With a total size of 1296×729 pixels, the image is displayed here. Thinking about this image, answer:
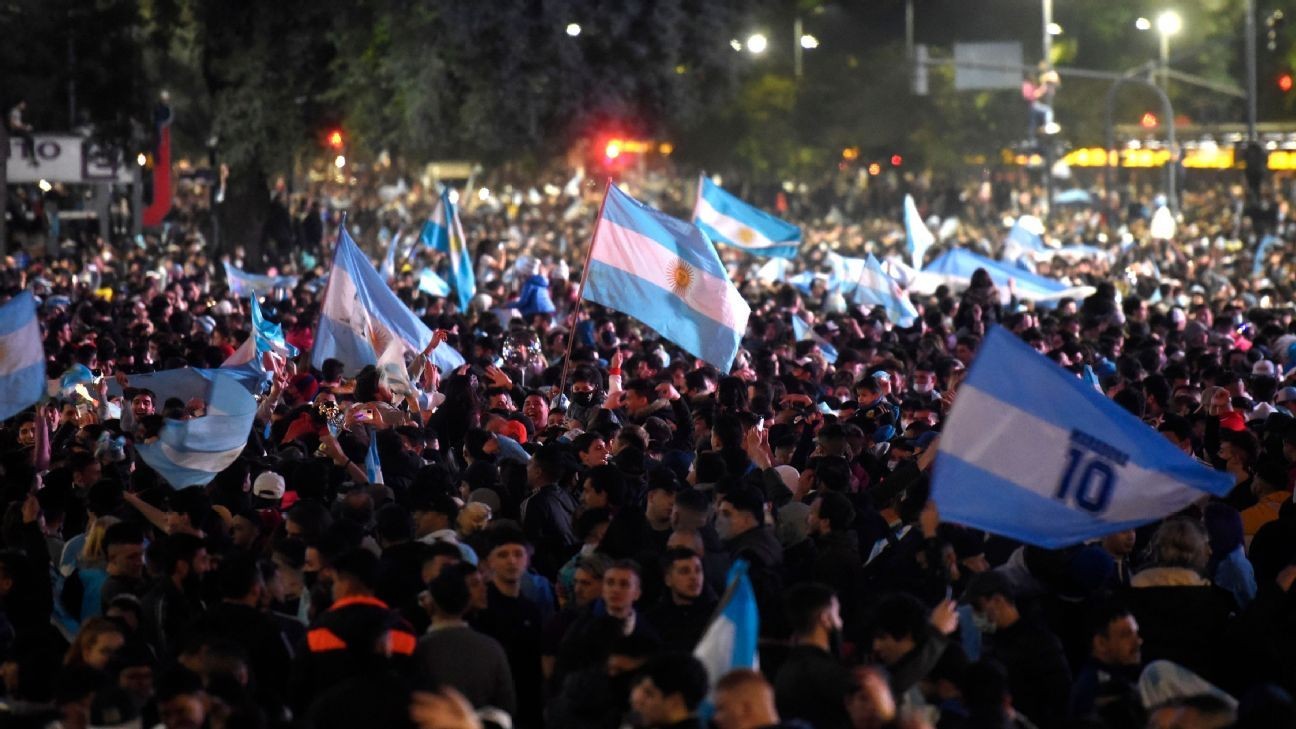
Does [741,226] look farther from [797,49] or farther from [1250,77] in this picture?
[797,49]

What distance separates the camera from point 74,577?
8727 mm

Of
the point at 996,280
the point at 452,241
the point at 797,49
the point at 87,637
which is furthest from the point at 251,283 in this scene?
→ the point at 797,49

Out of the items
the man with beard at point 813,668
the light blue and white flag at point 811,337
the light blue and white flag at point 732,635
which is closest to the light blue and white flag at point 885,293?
the light blue and white flag at point 811,337

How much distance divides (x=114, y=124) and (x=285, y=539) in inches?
1168

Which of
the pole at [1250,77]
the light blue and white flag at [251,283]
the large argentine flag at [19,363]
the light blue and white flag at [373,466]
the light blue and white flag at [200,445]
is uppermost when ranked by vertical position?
the pole at [1250,77]

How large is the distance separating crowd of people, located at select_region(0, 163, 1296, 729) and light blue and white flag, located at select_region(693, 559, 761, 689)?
0.17 metres

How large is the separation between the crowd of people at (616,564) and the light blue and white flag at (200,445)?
151mm

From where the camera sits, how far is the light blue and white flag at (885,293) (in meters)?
22.1

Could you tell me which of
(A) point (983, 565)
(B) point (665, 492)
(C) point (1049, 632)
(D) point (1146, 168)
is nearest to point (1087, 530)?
(C) point (1049, 632)

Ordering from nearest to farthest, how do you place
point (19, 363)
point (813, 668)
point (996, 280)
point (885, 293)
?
point (813, 668) < point (19, 363) < point (885, 293) < point (996, 280)

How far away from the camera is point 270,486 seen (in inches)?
399

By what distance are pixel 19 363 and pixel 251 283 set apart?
1506 cm

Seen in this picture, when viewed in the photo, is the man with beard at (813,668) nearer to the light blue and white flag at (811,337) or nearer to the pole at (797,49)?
the light blue and white flag at (811,337)

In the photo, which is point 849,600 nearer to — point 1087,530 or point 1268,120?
point 1087,530
